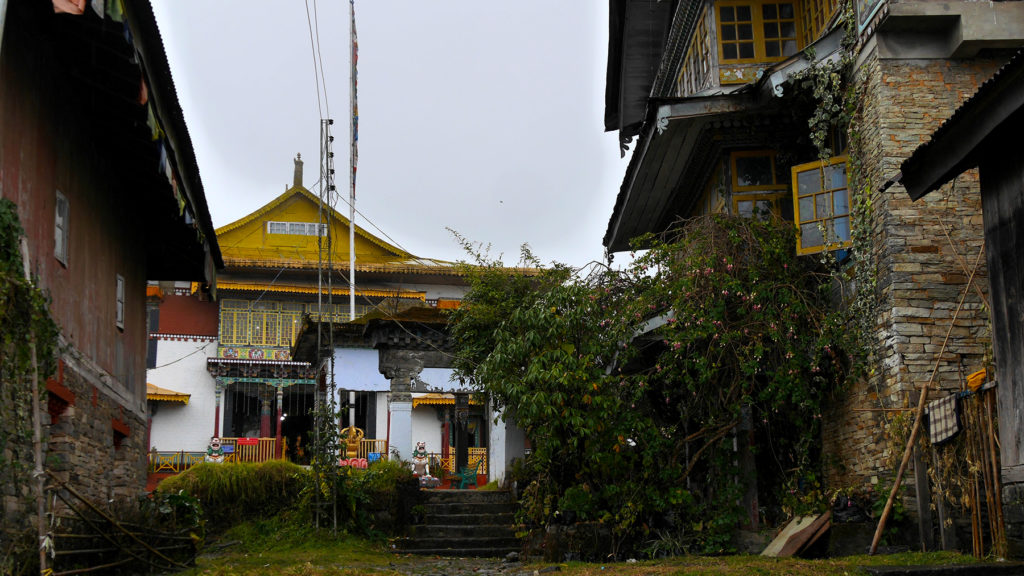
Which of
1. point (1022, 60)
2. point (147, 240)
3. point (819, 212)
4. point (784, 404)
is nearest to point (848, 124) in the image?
point (819, 212)

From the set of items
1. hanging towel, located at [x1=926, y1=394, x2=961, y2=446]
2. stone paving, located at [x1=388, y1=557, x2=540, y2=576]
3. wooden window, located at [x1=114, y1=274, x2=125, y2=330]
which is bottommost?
stone paving, located at [x1=388, y1=557, x2=540, y2=576]

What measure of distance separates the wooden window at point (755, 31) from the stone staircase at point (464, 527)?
803cm

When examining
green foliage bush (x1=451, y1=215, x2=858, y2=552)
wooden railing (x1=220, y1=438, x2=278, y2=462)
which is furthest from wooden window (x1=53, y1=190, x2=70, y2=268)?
wooden railing (x1=220, y1=438, x2=278, y2=462)

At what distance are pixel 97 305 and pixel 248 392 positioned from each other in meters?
20.3

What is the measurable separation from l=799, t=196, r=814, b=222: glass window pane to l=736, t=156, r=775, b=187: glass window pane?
5.67 ft

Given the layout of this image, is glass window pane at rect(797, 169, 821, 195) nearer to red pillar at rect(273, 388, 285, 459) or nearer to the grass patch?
the grass patch

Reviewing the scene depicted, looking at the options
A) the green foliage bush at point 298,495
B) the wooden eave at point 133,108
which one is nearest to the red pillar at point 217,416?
the green foliage bush at point 298,495

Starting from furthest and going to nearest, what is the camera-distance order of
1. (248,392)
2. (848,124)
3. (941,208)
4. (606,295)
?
(248,392), (606,295), (848,124), (941,208)

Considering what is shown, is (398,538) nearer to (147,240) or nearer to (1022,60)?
(147,240)

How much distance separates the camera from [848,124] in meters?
13.0

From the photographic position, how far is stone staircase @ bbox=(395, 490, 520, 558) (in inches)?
634

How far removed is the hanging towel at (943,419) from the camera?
10133 mm

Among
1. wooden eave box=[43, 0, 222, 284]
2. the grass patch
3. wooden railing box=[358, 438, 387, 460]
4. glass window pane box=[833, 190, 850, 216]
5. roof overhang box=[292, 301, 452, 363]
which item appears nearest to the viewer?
the grass patch

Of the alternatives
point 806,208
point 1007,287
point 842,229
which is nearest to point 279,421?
point 806,208
